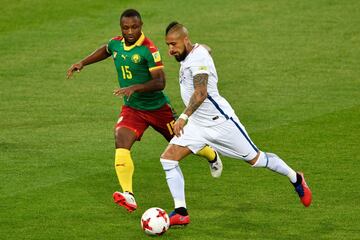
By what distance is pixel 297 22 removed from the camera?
27.7 m

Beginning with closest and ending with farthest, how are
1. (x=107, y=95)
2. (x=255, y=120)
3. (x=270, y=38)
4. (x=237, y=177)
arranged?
(x=237, y=177) → (x=255, y=120) → (x=107, y=95) → (x=270, y=38)

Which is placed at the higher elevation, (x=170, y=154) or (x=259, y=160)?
(x=170, y=154)

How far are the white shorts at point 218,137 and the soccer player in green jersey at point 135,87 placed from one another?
1.08 m

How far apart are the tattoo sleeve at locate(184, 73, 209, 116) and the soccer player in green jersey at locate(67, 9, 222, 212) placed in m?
1.33

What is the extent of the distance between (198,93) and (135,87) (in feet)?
4.63

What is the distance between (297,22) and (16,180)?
12.5m

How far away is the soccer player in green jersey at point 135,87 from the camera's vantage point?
15.5 meters

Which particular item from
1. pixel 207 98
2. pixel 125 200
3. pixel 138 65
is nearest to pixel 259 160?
pixel 207 98

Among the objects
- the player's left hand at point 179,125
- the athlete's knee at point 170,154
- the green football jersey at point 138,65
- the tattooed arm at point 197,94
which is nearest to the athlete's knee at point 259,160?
the athlete's knee at point 170,154

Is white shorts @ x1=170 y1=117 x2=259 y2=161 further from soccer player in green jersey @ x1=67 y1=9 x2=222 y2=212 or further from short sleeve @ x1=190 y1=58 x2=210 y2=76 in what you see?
soccer player in green jersey @ x1=67 y1=9 x2=222 y2=212

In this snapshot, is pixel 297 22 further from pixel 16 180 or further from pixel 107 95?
pixel 16 180

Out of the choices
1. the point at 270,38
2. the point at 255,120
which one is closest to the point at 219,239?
the point at 255,120

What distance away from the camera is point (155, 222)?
1408 centimetres

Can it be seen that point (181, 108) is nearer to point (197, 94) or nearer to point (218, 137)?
point (218, 137)
